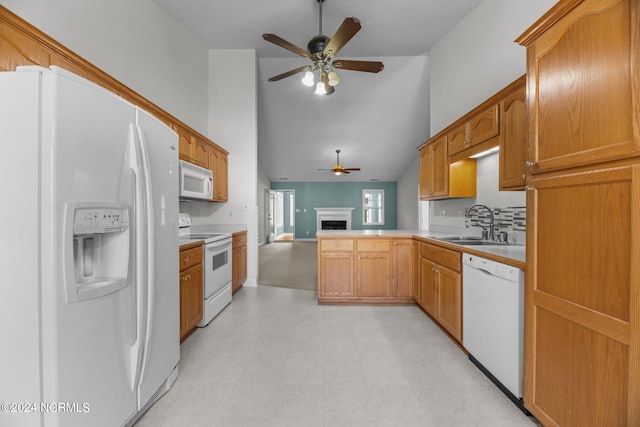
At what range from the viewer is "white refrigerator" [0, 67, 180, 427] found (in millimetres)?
953

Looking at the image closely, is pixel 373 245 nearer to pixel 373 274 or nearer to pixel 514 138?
pixel 373 274

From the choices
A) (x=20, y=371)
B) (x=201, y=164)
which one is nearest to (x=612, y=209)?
(x=20, y=371)

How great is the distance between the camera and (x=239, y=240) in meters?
3.78

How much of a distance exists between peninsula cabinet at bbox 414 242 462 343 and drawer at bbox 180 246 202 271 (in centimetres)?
225

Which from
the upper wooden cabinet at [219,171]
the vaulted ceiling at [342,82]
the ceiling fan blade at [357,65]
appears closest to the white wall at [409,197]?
the vaulted ceiling at [342,82]

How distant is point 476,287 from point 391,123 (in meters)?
5.26

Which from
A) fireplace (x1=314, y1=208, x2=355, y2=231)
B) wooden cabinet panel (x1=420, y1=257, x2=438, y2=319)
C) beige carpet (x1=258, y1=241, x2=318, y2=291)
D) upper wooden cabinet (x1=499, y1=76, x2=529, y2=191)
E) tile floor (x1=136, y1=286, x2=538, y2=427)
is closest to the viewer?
tile floor (x1=136, y1=286, x2=538, y2=427)

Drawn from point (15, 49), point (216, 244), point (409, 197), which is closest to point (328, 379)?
point (216, 244)

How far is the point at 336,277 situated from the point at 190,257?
5.39 feet

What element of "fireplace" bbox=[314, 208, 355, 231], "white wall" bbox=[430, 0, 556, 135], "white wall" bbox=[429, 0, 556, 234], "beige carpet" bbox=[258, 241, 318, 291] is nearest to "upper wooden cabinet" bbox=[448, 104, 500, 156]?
"white wall" bbox=[429, 0, 556, 234]

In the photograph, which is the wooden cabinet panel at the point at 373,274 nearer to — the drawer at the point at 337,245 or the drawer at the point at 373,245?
the drawer at the point at 373,245

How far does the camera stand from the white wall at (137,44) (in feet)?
6.20

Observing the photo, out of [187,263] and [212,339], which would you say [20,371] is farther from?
[212,339]

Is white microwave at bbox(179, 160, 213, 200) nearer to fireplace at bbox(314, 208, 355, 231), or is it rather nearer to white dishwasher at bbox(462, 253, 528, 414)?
white dishwasher at bbox(462, 253, 528, 414)
